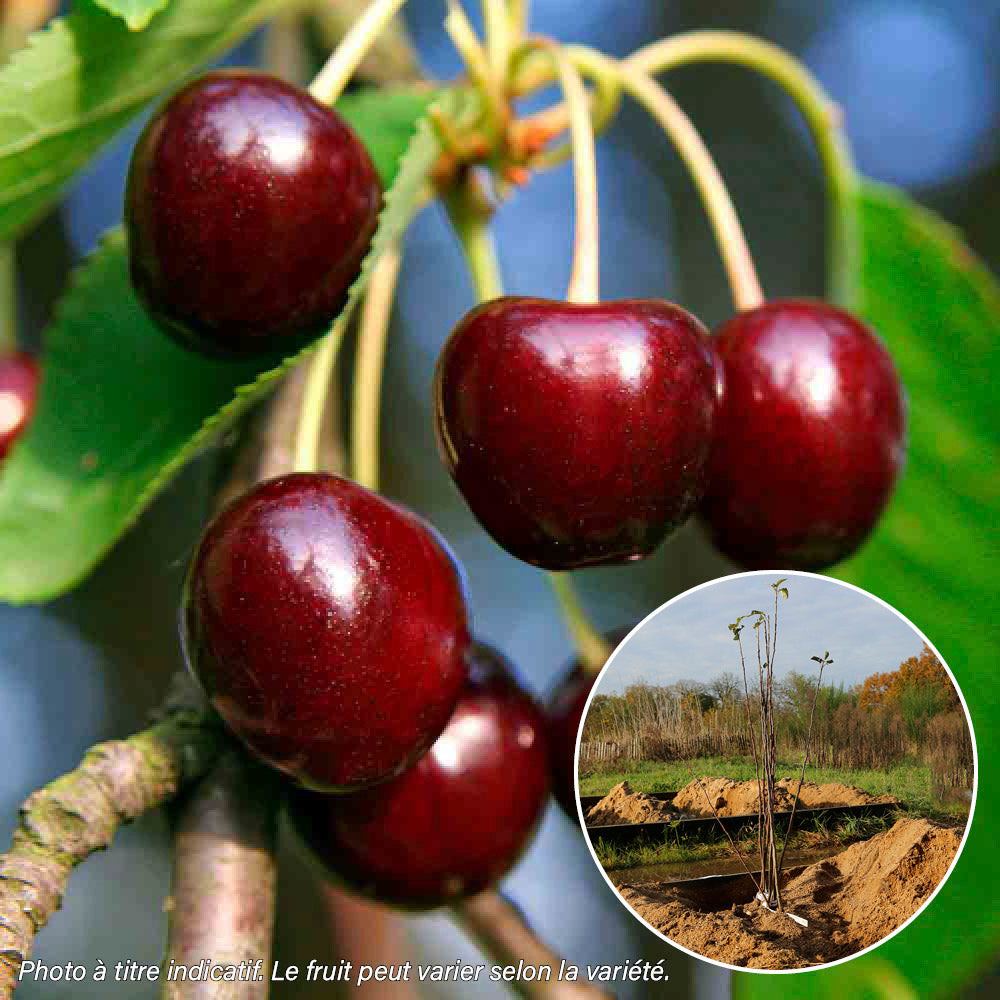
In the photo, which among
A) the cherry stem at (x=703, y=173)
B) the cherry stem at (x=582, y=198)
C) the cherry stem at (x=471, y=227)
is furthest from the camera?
the cherry stem at (x=471, y=227)

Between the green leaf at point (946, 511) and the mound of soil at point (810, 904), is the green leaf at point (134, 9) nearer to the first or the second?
the mound of soil at point (810, 904)

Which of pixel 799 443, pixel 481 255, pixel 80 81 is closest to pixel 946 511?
pixel 799 443

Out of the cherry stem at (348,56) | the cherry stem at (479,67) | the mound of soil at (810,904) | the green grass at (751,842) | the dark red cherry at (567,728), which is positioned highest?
the cherry stem at (348,56)

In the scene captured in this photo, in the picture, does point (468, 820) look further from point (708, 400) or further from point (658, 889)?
point (708, 400)

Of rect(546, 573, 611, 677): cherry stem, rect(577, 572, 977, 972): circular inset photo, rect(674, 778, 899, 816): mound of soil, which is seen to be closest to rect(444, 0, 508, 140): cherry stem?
rect(546, 573, 611, 677): cherry stem

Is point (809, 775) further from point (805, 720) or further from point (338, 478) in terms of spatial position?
point (338, 478)

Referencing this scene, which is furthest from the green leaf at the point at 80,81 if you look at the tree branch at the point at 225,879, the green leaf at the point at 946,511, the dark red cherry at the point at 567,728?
the green leaf at the point at 946,511

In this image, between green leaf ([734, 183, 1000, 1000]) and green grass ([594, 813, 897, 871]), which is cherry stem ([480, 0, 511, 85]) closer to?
green leaf ([734, 183, 1000, 1000])
